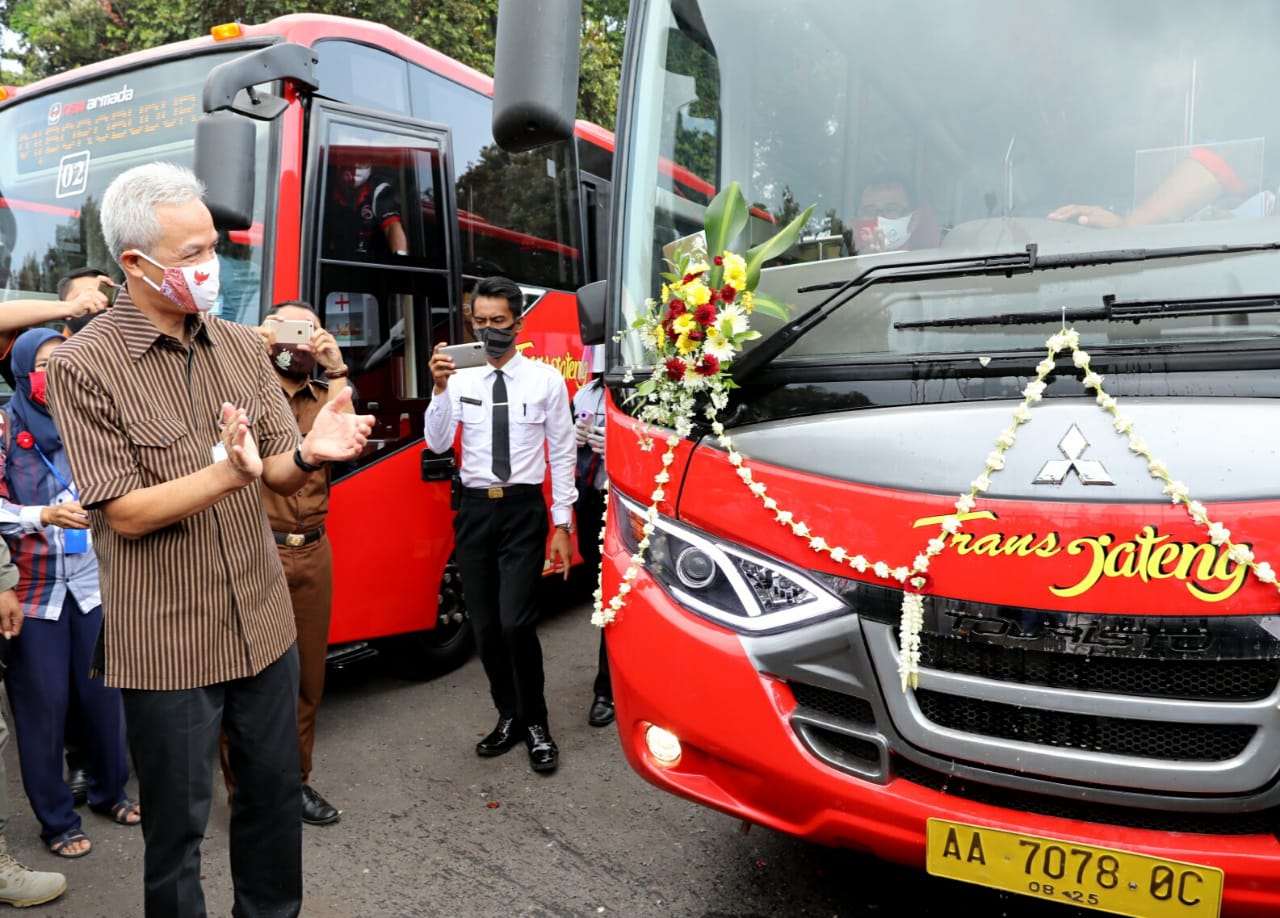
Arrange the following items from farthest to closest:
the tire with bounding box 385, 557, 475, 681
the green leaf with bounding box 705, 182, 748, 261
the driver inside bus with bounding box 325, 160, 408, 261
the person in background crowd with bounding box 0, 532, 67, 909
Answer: the tire with bounding box 385, 557, 475, 681
the driver inside bus with bounding box 325, 160, 408, 261
the person in background crowd with bounding box 0, 532, 67, 909
the green leaf with bounding box 705, 182, 748, 261

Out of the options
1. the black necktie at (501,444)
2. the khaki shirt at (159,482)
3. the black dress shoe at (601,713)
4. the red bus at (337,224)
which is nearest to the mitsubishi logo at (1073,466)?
the khaki shirt at (159,482)

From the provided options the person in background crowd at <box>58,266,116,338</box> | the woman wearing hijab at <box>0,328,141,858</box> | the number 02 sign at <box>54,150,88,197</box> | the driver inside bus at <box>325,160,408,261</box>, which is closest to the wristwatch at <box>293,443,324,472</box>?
the woman wearing hijab at <box>0,328,141,858</box>

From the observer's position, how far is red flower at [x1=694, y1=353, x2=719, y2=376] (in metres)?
2.49

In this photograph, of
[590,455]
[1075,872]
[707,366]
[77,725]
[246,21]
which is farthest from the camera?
[246,21]

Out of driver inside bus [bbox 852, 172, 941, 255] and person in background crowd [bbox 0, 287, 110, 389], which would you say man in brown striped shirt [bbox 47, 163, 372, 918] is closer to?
person in background crowd [bbox 0, 287, 110, 389]

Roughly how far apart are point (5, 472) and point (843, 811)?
3012 millimetres

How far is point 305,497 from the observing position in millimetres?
3646

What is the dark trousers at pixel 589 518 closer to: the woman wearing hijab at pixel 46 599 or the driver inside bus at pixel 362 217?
the driver inside bus at pixel 362 217

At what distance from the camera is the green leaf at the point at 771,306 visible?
8.36ft

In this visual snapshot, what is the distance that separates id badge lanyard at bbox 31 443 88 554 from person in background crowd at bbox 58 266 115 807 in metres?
0.52

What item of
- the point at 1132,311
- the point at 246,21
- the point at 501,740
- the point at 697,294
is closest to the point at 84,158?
the point at 501,740

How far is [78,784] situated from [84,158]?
9.40 ft

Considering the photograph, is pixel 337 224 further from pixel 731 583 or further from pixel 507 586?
pixel 731 583

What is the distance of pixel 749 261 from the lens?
2.62 m
